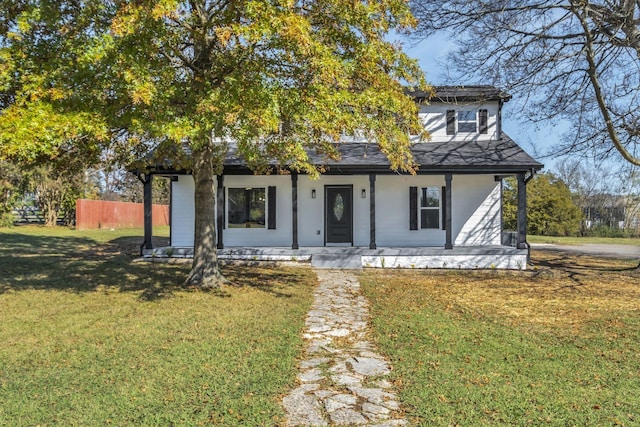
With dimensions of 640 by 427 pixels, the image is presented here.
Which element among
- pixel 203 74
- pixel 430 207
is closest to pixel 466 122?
pixel 430 207

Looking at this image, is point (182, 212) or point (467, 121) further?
point (467, 121)

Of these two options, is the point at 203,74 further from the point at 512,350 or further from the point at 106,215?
the point at 106,215

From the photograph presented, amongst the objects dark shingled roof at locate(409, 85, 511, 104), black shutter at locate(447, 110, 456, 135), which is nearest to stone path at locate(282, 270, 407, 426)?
dark shingled roof at locate(409, 85, 511, 104)

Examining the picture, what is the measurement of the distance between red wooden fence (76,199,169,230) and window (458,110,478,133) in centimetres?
2150

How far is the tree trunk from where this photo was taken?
8.62 metres

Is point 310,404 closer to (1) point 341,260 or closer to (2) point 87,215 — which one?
(1) point 341,260

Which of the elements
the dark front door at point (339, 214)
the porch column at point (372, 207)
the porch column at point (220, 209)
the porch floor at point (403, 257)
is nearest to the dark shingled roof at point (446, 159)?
the porch column at point (372, 207)

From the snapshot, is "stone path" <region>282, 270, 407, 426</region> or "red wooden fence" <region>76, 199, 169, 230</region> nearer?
"stone path" <region>282, 270, 407, 426</region>

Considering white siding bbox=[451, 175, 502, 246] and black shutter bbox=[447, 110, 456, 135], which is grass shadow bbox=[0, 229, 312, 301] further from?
black shutter bbox=[447, 110, 456, 135]

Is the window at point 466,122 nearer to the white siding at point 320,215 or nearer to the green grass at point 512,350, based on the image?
the white siding at point 320,215

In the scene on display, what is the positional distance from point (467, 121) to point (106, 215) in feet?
74.8

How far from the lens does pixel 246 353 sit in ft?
15.7

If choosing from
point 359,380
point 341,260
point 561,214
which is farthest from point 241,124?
point 561,214

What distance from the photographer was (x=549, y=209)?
27.0m
